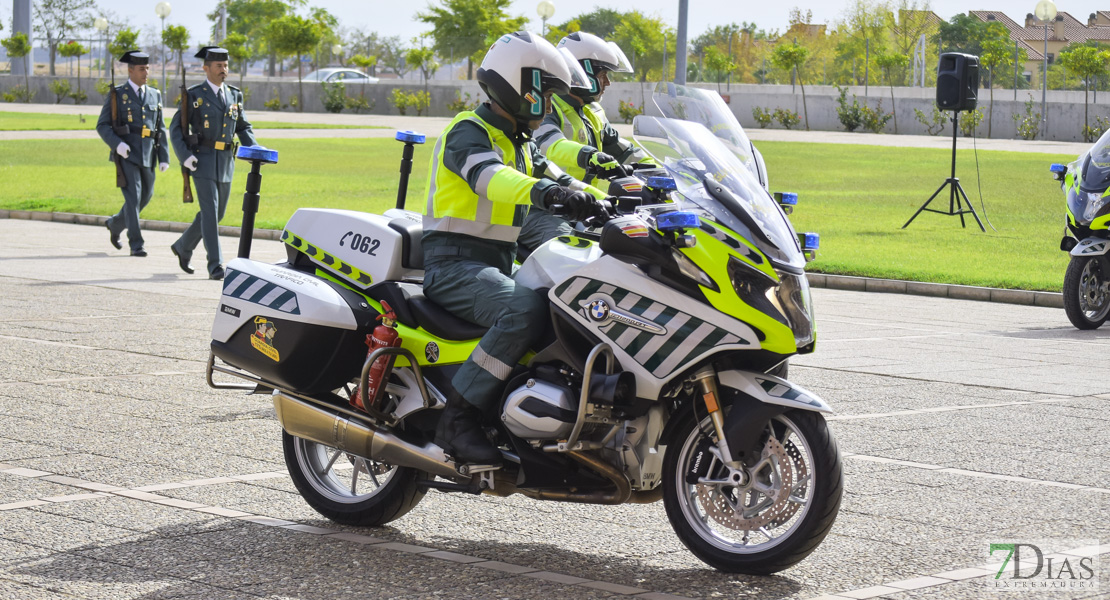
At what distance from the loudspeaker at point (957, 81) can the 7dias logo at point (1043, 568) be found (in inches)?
624

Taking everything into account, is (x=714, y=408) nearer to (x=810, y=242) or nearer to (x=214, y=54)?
(x=810, y=242)

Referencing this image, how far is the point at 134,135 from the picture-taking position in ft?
53.4

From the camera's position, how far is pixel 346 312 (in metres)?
5.59

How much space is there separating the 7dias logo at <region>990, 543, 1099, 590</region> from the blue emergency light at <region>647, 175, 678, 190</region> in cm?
172

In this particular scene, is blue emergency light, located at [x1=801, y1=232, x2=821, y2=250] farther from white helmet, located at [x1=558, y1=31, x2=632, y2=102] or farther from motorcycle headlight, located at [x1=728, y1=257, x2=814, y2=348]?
white helmet, located at [x1=558, y1=31, x2=632, y2=102]

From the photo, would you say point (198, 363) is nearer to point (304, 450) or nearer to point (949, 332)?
point (304, 450)

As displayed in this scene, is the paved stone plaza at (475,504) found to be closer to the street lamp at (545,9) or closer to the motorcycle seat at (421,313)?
Result: the motorcycle seat at (421,313)

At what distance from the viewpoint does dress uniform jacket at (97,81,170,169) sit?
53.1 feet

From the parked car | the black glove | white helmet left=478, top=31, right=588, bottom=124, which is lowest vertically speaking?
the black glove

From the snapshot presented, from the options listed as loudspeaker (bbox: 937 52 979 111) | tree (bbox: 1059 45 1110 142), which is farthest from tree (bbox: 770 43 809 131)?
loudspeaker (bbox: 937 52 979 111)

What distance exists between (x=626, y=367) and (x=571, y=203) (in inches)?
23.2

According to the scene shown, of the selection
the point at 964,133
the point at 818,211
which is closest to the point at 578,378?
the point at 818,211

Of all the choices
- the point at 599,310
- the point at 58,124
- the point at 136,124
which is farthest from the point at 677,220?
the point at 58,124

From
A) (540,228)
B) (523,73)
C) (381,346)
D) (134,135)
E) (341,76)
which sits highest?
(341,76)
